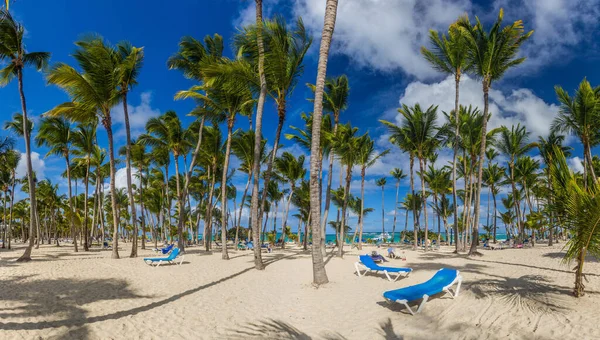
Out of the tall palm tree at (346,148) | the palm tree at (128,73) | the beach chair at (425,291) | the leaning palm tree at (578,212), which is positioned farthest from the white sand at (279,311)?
the tall palm tree at (346,148)

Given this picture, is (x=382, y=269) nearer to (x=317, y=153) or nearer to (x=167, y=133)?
(x=317, y=153)

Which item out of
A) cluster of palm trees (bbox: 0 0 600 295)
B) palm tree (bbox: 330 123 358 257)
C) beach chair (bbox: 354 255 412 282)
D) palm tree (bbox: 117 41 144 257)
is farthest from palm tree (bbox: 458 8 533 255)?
palm tree (bbox: 117 41 144 257)

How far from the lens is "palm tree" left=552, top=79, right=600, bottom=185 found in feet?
51.3

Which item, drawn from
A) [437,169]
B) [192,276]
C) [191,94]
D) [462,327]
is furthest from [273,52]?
[437,169]

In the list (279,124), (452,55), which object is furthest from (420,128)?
(279,124)

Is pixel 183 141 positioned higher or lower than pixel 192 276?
higher

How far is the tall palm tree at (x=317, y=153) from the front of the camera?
8.59m

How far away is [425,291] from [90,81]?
1625 centimetres

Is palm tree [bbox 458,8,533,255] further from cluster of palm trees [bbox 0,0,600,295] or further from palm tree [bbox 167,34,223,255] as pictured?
palm tree [bbox 167,34,223,255]

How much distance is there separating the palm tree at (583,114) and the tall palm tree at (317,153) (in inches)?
610

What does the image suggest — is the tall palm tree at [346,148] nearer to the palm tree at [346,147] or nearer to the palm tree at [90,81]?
the palm tree at [346,147]

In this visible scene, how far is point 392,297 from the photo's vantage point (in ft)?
19.5

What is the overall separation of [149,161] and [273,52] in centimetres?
2171

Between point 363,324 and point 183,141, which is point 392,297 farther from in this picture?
point 183,141
